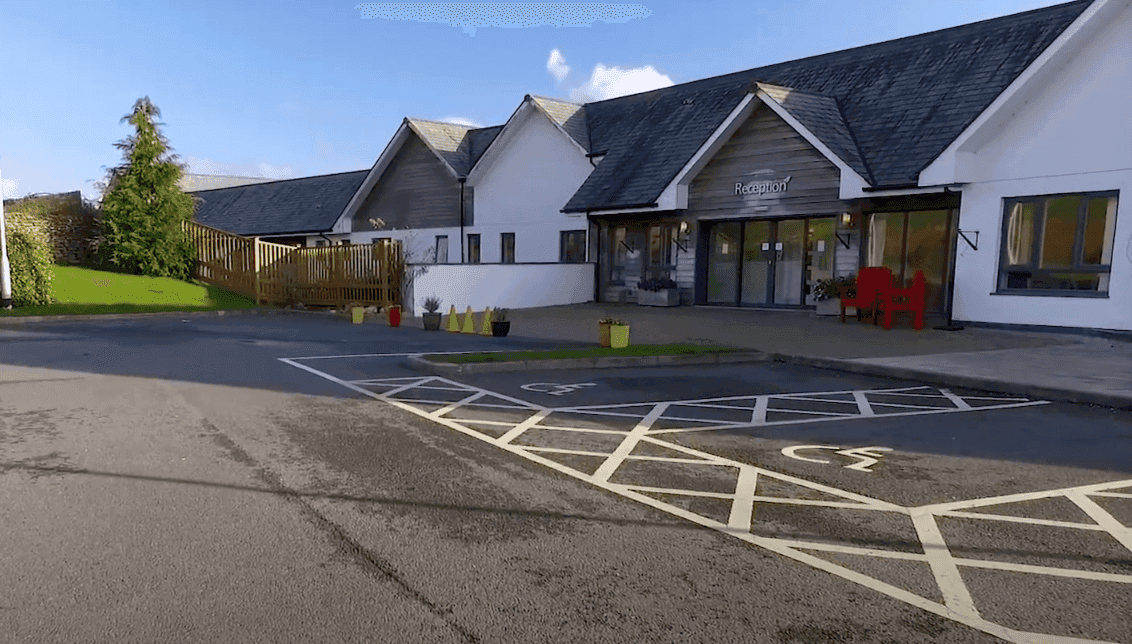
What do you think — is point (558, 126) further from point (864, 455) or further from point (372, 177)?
point (864, 455)

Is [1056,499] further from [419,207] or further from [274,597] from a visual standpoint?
[419,207]

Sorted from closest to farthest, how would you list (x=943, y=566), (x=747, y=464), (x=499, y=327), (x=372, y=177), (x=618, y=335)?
(x=943, y=566) < (x=747, y=464) < (x=618, y=335) < (x=499, y=327) < (x=372, y=177)

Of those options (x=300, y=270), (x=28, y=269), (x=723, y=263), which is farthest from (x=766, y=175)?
(x=28, y=269)

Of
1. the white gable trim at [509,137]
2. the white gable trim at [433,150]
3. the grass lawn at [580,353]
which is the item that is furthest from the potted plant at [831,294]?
the white gable trim at [433,150]

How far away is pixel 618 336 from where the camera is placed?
12508 mm

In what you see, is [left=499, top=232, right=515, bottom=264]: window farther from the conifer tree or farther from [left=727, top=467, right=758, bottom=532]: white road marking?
[left=727, top=467, right=758, bottom=532]: white road marking

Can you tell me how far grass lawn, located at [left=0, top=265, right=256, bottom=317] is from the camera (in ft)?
63.2

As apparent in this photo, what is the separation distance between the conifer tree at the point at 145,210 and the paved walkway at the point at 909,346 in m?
13.2

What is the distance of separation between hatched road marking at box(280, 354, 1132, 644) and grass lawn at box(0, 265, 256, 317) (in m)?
13.2

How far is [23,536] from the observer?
13.6 ft

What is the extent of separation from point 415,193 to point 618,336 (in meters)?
21.5

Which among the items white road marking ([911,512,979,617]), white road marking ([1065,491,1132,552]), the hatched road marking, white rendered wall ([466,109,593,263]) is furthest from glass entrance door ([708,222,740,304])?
white road marking ([911,512,979,617])

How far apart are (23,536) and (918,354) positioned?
1221 cm

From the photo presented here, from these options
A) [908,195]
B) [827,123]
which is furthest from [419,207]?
[908,195]
